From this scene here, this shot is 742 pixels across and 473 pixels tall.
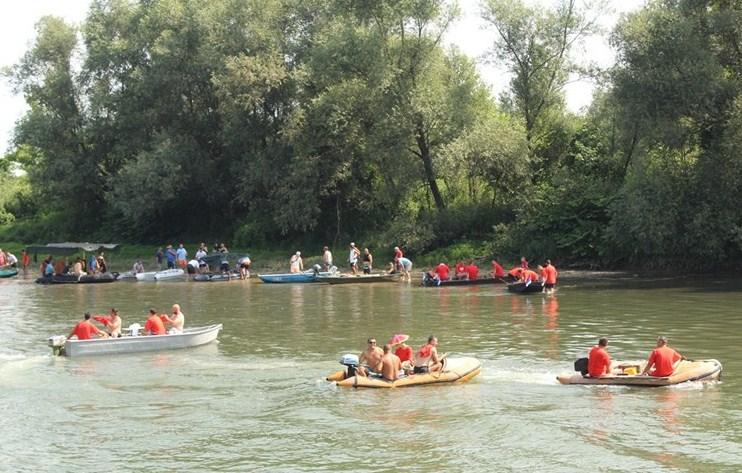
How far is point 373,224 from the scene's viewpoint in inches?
2285

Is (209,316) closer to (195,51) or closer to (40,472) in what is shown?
(40,472)

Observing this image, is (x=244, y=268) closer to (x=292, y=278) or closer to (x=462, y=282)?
(x=292, y=278)

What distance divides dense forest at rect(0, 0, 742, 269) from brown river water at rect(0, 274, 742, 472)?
33.6ft

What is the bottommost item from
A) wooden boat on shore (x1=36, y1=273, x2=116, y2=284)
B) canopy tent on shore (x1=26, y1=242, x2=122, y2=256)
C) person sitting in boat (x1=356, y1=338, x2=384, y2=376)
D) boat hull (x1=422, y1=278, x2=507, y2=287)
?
person sitting in boat (x1=356, y1=338, x2=384, y2=376)

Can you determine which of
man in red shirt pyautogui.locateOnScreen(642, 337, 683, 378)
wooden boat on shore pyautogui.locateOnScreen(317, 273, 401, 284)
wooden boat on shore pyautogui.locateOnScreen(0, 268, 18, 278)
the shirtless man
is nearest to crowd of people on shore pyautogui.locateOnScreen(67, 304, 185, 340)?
the shirtless man

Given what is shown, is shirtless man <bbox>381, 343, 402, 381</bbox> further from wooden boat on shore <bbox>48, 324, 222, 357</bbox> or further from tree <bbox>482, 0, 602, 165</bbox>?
tree <bbox>482, 0, 602, 165</bbox>

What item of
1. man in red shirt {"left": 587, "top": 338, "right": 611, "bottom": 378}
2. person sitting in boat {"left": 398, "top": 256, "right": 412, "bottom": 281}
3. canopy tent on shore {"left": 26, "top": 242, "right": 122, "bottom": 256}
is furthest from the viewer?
canopy tent on shore {"left": 26, "top": 242, "right": 122, "bottom": 256}

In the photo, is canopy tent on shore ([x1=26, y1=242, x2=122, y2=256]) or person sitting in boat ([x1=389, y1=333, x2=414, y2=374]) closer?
person sitting in boat ([x1=389, y1=333, x2=414, y2=374])

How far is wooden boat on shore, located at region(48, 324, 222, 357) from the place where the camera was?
79.1 feet

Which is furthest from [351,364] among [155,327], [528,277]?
[528,277]

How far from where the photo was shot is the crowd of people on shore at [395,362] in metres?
19.7

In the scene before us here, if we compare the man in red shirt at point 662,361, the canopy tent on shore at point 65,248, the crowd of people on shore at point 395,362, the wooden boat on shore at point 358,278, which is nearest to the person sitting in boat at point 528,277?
the wooden boat on shore at point 358,278

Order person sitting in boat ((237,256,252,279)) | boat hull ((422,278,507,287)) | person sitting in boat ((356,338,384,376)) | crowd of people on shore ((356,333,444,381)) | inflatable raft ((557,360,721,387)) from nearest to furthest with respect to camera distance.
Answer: inflatable raft ((557,360,721,387)) → crowd of people on shore ((356,333,444,381)) → person sitting in boat ((356,338,384,376)) → boat hull ((422,278,507,287)) → person sitting in boat ((237,256,252,279))

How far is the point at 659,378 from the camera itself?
61.5 feet
